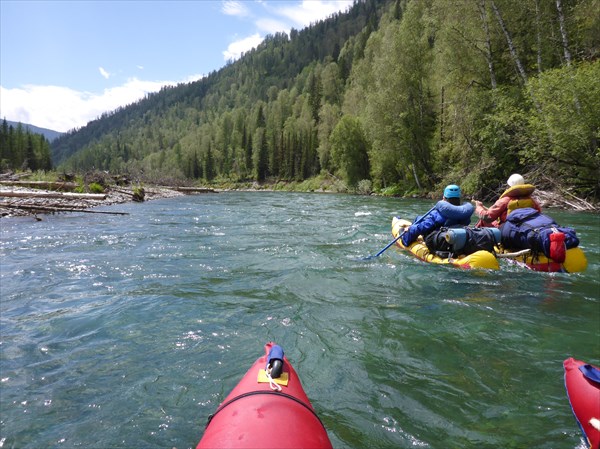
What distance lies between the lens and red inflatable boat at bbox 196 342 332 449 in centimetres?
165

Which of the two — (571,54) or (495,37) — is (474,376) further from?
(495,37)

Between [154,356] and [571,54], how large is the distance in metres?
21.7

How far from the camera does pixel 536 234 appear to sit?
6.25 meters

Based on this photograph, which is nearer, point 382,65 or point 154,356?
point 154,356

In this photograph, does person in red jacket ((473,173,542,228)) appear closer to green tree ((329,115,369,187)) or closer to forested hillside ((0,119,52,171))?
green tree ((329,115,369,187))

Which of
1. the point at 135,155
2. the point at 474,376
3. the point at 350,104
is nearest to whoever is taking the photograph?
the point at 474,376

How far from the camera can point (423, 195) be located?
25922mm

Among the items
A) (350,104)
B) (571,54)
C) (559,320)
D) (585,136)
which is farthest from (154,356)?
(350,104)

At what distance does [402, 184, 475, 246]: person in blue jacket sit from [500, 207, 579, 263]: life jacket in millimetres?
766

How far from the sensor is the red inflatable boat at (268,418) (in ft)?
5.42

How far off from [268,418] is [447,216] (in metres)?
6.31

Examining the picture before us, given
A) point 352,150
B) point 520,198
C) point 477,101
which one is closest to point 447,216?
point 520,198

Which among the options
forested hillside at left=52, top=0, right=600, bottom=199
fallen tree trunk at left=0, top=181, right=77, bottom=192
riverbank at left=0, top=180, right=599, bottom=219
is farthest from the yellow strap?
fallen tree trunk at left=0, top=181, right=77, bottom=192

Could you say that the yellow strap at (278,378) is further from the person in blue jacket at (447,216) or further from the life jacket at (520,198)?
the life jacket at (520,198)
